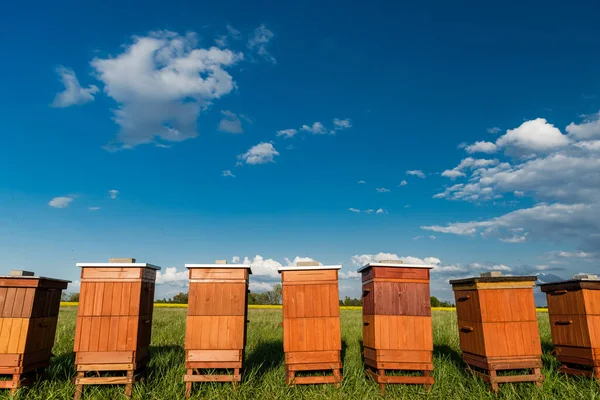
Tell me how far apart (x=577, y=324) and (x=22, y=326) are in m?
12.0

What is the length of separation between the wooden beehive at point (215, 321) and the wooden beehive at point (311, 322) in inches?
38.7

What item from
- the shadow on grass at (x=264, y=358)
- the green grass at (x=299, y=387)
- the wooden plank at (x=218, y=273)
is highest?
the wooden plank at (x=218, y=273)

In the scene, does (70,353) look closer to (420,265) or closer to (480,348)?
(420,265)

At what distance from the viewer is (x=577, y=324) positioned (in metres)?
8.92

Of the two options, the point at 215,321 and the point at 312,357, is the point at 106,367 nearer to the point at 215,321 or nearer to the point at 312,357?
the point at 215,321

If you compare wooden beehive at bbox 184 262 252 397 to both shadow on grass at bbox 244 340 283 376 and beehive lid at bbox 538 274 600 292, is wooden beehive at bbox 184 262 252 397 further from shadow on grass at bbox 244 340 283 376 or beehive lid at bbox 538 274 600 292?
beehive lid at bbox 538 274 600 292

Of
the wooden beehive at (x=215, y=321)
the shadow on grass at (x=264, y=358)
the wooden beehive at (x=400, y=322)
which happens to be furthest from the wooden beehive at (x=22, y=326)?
the wooden beehive at (x=400, y=322)

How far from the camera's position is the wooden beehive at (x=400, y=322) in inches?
338

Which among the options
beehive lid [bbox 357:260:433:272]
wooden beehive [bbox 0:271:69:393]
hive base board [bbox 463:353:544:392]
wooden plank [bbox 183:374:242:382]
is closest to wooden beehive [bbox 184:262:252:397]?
wooden plank [bbox 183:374:242:382]

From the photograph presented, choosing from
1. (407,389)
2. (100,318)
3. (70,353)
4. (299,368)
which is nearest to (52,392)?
(100,318)

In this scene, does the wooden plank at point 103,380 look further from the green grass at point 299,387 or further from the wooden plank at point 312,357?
the wooden plank at point 312,357

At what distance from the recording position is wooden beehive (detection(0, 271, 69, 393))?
8211 millimetres

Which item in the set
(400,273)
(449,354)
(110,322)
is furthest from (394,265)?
(110,322)

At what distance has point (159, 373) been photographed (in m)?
9.43
